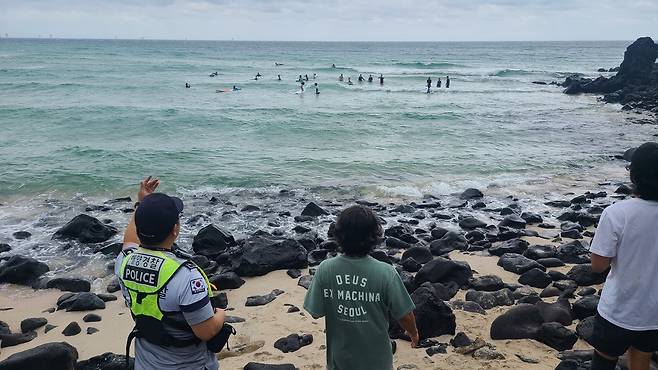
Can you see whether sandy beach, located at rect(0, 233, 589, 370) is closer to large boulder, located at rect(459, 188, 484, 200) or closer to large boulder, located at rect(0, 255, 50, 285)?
large boulder, located at rect(0, 255, 50, 285)

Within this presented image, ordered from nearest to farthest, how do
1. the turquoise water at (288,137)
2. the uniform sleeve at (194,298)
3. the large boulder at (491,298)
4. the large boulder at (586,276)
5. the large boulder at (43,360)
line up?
the uniform sleeve at (194,298) < the large boulder at (43,360) < the large boulder at (491,298) < the large boulder at (586,276) < the turquoise water at (288,137)

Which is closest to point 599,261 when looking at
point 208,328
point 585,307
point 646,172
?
point 646,172

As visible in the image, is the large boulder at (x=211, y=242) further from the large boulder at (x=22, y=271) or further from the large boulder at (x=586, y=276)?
the large boulder at (x=586, y=276)

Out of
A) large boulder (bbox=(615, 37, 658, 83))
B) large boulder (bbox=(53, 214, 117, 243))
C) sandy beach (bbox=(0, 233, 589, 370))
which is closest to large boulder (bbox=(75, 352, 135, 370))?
sandy beach (bbox=(0, 233, 589, 370))

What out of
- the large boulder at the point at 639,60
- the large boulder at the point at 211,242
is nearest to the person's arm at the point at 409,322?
the large boulder at the point at 211,242

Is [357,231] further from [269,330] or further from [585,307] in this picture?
[585,307]

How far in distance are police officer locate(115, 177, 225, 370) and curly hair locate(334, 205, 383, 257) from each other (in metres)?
A: 0.92

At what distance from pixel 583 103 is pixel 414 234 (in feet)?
112

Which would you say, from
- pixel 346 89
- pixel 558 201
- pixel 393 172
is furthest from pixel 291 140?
pixel 346 89

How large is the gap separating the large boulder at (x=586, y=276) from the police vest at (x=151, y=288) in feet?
23.2

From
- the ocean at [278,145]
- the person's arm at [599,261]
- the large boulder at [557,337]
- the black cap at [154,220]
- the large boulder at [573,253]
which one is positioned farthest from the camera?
the ocean at [278,145]

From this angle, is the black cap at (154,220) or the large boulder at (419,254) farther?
the large boulder at (419,254)

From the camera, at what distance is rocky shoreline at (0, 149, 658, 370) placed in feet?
21.3

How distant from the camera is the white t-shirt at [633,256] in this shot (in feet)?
12.2
